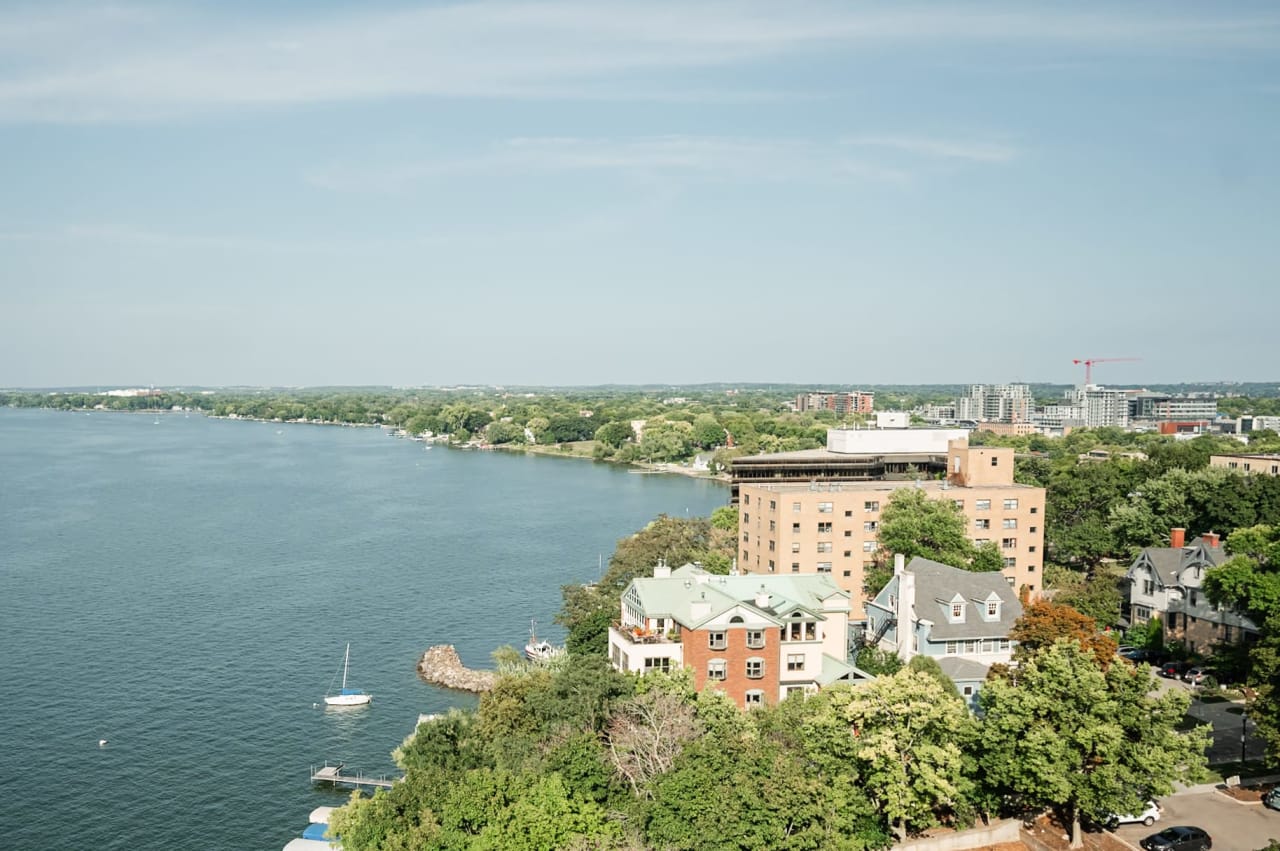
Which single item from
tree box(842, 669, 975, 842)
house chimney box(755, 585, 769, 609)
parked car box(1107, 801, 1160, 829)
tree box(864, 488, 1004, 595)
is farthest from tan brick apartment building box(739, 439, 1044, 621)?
parked car box(1107, 801, 1160, 829)

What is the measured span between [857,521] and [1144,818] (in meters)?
28.0

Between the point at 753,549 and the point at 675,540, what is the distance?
14.4ft

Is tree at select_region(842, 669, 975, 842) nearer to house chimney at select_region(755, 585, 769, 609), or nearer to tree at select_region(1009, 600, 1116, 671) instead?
house chimney at select_region(755, 585, 769, 609)

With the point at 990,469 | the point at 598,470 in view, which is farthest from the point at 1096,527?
the point at 598,470

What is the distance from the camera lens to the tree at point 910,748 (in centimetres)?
2581

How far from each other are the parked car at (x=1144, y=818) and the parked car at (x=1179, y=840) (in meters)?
0.68

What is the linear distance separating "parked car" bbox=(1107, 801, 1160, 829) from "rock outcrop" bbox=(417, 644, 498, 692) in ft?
94.2

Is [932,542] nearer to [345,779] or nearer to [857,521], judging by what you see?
[857,521]

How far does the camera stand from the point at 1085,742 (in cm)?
2528

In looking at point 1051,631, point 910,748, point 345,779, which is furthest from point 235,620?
point 910,748

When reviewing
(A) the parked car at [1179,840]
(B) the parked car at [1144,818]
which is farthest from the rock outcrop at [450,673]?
(A) the parked car at [1179,840]

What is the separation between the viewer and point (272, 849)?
111ft

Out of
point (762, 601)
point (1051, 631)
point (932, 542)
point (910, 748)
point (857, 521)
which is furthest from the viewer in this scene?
point (857, 521)

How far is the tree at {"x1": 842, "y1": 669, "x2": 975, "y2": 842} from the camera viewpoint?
84.7 feet
